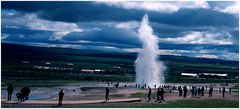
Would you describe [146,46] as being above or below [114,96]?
above

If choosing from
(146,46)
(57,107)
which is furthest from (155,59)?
(57,107)

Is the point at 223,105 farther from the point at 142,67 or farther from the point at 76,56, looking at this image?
the point at 76,56

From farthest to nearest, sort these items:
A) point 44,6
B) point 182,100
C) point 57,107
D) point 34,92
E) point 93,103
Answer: point 34,92 < point 44,6 < point 182,100 < point 93,103 < point 57,107

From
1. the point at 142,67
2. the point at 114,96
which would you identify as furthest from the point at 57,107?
the point at 142,67

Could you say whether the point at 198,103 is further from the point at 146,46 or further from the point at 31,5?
the point at 146,46

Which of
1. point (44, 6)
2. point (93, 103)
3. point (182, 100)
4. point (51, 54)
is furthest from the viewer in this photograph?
point (51, 54)

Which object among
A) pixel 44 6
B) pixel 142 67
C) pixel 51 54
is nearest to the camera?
pixel 44 6

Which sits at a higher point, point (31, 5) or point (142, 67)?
point (31, 5)

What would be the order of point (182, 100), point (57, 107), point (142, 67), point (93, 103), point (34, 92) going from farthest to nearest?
point (142, 67) → point (34, 92) → point (182, 100) → point (93, 103) → point (57, 107)

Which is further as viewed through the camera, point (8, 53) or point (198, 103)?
point (8, 53)
